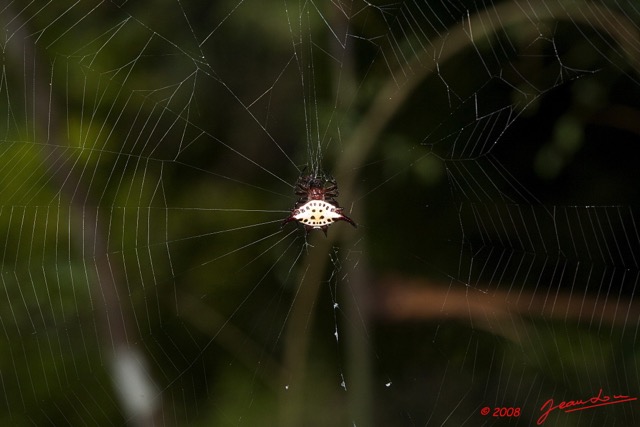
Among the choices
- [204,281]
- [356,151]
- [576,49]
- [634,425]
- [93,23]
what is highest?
[93,23]

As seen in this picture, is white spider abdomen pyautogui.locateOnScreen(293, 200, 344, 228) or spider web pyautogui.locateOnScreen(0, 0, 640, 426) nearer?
white spider abdomen pyautogui.locateOnScreen(293, 200, 344, 228)

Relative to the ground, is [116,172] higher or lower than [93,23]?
lower

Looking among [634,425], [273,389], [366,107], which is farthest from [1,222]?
[634,425]

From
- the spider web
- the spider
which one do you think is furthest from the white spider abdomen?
Result: the spider web

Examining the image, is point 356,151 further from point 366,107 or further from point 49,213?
point 49,213

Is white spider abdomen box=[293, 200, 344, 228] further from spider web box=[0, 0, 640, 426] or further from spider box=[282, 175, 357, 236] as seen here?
spider web box=[0, 0, 640, 426]

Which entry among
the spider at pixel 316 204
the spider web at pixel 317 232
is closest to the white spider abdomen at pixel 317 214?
the spider at pixel 316 204
